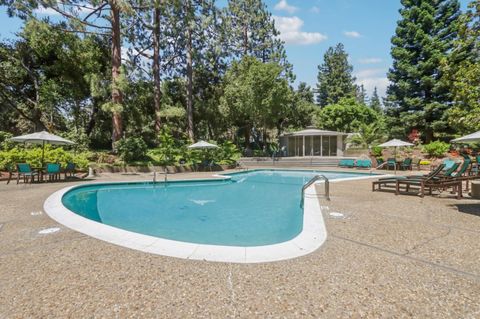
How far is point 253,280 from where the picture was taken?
2.71 metres

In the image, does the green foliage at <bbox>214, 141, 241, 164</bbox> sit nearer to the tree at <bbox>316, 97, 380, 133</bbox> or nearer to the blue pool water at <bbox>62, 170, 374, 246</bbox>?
the blue pool water at <bbox>62, 170, 374, 246</bbox>

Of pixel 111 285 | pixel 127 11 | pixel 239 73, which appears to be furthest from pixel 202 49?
pixel 111 285

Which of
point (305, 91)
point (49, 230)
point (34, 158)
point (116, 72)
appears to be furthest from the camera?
point (305, 91)

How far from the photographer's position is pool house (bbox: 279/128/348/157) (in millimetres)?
26594

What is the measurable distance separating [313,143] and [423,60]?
12280mm

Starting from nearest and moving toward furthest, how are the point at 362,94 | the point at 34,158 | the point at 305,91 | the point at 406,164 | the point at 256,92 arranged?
the point at 34,158 < the point at 406,164 < the point at 256,92 < the point at 305,91 < the point at 362,94

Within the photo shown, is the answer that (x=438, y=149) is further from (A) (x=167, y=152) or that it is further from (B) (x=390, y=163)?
(A) (x=167, y=152)

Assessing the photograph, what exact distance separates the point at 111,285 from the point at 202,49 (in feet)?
91.9

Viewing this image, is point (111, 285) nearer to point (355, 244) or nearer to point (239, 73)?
point (355, 244)

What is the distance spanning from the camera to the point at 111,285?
2611 millimetres

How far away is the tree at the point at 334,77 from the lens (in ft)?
153

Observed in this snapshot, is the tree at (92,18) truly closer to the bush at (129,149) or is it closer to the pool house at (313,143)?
the bush at (129,149)

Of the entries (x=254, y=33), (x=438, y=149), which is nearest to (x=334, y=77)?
(x=254, y=33)

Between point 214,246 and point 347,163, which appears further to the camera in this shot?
point 347,163
